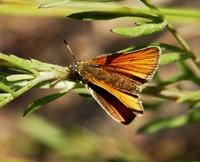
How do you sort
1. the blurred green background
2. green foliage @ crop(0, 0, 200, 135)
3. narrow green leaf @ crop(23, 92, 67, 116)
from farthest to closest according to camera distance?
the blurred green background < narrow green leaf @ crop(23, 92, 67, 116) < green foliage @ crop(0, 0, 200, 135)

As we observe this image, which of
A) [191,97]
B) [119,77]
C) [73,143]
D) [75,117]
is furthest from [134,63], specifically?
[75,117]

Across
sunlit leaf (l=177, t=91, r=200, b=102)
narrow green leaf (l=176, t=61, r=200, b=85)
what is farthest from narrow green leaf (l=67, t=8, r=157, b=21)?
narrow green leaf (l=176, t=61, r=200, b=85)

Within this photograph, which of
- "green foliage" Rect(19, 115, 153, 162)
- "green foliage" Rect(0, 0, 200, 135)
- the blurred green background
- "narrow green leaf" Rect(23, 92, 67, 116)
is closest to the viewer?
"green foliage" Rect(0, 0, 200, 135)

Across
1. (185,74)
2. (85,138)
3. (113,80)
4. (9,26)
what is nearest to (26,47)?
(9,26)

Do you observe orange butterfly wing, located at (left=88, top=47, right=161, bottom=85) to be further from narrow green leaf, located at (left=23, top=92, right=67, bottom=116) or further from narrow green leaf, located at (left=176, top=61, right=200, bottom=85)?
narrow green leaf, located at (left=176, top=61, right=200, bottom=85)

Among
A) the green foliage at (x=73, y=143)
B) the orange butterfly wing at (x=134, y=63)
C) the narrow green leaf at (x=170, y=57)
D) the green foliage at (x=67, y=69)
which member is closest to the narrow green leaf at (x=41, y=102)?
the green foliage at (x=67, y=69)

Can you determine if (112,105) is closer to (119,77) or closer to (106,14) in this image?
(119,77)
